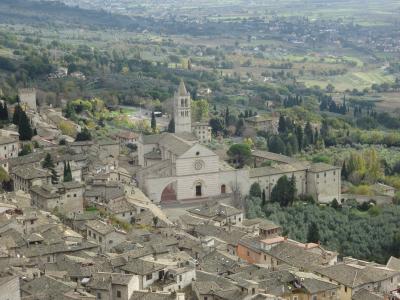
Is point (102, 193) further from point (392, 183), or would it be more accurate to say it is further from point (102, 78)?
point (102, 78)

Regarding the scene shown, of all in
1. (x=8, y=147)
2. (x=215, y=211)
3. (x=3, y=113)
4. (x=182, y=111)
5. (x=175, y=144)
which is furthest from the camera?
(x=182, y=111)

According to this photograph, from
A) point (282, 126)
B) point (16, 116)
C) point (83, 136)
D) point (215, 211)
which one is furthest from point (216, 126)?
point (215, 211)

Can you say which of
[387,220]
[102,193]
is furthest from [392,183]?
[102,193]

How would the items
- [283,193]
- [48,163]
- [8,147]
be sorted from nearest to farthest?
[48,163] < [8,147] < [283,193]

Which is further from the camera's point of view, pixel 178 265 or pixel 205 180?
pixel 205 180

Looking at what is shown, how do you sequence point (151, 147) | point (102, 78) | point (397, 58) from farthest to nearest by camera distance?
point (397, 58), point (102, 78), point (151, 147)

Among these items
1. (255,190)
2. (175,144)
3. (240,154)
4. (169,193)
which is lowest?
(255,190)

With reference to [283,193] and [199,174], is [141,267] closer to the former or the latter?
[199,174]

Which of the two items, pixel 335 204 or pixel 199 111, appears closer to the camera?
pixel 335 204
